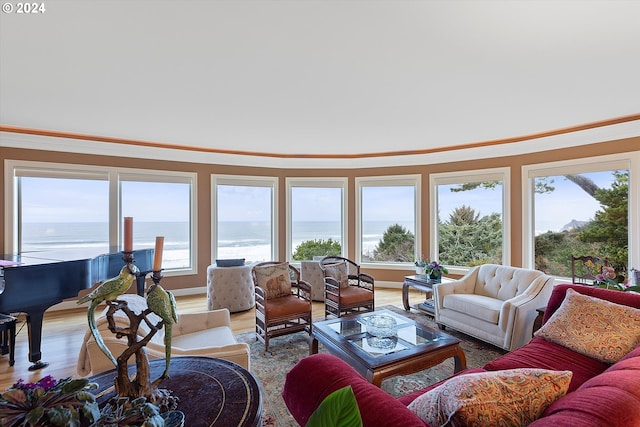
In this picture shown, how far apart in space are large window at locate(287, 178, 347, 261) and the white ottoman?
1747 millimetres

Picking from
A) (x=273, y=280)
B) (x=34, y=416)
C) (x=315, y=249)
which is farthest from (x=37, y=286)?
(x=315, y=249)

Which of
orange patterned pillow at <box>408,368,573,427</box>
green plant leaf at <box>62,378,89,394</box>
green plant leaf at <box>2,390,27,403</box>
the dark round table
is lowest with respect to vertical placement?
the dark round table

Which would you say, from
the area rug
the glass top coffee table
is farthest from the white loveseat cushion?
the glass top coffee table

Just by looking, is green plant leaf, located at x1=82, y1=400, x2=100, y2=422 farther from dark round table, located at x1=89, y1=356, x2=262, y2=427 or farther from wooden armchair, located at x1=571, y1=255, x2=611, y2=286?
wooden armchair, located at x1=571, y1=255, x2=611, y2=286

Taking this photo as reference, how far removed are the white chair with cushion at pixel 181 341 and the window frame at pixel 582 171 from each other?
4.85m

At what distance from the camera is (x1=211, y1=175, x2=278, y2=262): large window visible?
577cm

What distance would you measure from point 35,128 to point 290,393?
16.9 feet

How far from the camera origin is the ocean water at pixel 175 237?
4496 mm

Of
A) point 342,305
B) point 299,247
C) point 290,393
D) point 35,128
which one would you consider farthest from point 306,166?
point 290,393

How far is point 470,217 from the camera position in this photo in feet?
18.0

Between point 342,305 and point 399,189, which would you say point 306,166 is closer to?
point 399,189

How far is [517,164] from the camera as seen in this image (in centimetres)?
489

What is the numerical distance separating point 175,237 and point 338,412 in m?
5.65

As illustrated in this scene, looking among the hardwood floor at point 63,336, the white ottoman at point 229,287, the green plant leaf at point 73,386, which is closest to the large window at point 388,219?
the hardwood floor at point 63,336
